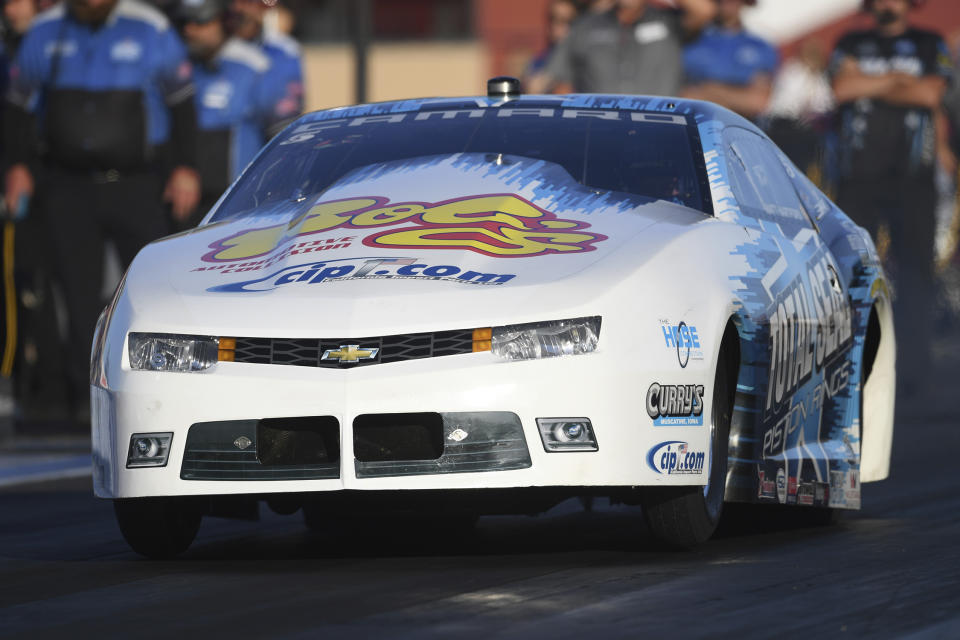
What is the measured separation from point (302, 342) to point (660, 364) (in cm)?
102

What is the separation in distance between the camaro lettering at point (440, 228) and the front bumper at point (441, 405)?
0.45m

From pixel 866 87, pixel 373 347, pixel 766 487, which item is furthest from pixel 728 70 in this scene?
pixel 373 347

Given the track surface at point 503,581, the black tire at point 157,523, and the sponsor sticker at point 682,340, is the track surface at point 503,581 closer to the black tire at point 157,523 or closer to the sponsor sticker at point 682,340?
the black tire at point 157,523

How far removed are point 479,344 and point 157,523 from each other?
4.36ft

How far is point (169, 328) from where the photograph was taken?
22.4 feet

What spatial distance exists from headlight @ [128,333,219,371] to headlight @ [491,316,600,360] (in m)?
0.83

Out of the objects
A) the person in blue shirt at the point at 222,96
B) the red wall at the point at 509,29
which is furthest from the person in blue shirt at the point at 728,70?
the red wall at the point at 509,29

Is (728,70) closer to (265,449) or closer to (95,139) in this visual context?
(95,139)

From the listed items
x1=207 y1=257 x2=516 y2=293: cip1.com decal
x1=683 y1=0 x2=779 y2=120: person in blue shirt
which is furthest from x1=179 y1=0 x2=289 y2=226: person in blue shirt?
x1=207 y1=257 x2=516 y2=293: cip1.com decal

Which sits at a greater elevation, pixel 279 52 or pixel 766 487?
pixel 766 487

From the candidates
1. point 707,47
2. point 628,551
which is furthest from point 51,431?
point 628,551

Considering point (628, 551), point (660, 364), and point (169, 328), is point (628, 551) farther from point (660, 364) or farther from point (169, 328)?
point (169, 328)

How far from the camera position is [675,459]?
681cm

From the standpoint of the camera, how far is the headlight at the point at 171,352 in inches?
266
